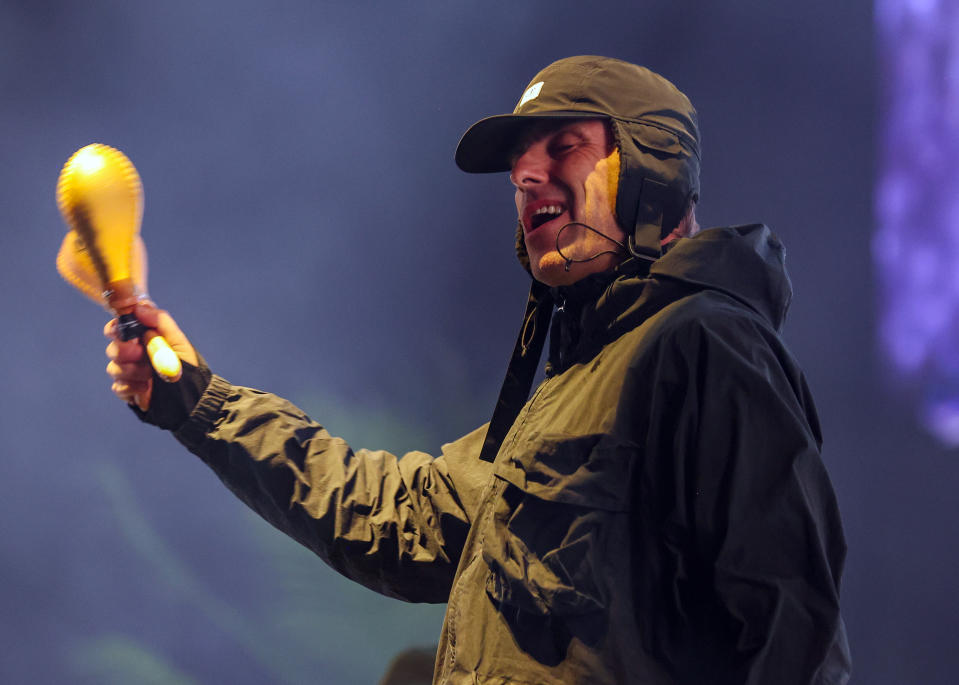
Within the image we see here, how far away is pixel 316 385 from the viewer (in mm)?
1977

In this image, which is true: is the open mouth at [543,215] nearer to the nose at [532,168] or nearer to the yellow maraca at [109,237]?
the nose at [532,168]

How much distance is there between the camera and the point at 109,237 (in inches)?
47.5

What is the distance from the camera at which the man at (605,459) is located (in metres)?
0.89

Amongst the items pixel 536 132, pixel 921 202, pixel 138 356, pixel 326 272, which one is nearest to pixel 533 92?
pixel 536 132

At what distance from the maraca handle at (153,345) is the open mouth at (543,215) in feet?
1.87

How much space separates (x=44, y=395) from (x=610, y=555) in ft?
4.75

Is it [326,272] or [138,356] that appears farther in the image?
[326,272]

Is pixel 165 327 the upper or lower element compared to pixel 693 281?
upper

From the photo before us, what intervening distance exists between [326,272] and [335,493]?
31.0 inches

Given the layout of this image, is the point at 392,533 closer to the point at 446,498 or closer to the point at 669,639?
the point at 446,498

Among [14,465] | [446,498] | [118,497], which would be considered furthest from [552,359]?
[14,465]

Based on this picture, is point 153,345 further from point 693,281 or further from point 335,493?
point 693,281

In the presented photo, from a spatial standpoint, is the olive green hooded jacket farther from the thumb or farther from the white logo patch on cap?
the thumb

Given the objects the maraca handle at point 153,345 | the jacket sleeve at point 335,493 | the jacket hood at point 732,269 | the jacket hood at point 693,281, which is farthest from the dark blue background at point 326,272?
the jacket hood at point 732,269
